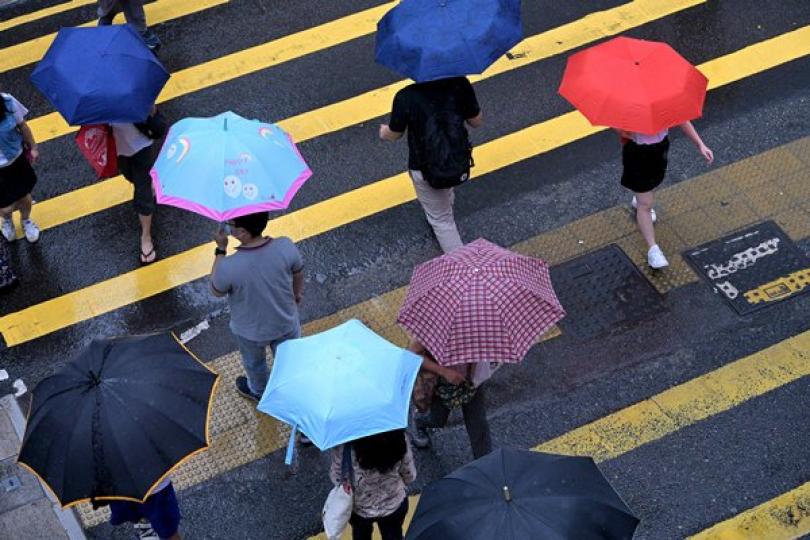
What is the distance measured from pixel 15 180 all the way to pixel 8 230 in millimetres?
742

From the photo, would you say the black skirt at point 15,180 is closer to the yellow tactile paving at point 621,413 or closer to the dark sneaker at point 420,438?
the yellow tactile paving at point 621,413

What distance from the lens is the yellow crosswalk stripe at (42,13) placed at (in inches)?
416

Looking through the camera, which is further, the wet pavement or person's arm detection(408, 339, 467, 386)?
the wet pavement

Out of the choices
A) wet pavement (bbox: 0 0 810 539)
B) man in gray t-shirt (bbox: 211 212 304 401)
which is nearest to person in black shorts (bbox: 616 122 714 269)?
wet pavement (bbox: 0 0 810 539)

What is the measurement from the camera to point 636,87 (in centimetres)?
688

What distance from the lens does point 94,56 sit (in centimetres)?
706

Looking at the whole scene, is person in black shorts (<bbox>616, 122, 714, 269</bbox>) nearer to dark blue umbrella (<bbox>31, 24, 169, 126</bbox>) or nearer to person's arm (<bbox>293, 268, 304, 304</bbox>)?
person's arm (<bbox>293, 268, 304, 304</bbox>)

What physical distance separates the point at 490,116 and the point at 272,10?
8.29 feet

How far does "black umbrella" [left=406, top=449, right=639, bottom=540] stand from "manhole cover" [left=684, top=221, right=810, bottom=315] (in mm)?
3298

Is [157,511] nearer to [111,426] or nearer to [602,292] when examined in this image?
[111,426]

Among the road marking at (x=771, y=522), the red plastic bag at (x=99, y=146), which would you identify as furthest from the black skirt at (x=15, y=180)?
the road marking at (x=771, y=522)

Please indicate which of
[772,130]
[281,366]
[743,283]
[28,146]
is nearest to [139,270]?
[28,146]

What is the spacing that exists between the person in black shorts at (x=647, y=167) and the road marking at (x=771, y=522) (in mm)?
1947

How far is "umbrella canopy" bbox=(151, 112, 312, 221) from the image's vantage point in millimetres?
6043
